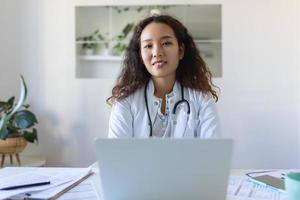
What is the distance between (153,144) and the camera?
75 centimetres

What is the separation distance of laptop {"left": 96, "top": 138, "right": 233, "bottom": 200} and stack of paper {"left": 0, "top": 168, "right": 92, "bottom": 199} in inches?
10.1

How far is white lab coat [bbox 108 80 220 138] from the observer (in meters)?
1.51

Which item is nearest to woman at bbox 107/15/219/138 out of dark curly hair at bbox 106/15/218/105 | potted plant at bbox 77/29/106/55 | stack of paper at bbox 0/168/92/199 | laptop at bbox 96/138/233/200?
dark curly hair at bbox 106/15/218/105

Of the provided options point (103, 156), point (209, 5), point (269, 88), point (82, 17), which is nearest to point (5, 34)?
point (82, 17)

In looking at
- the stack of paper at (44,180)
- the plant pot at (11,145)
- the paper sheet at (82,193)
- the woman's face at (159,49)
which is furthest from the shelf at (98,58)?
the paper sheet at (82,193)

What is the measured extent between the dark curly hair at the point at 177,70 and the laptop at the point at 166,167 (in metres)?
0.82

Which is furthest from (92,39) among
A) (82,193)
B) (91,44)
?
(82,193)

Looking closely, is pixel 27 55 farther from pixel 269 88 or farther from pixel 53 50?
pixel 269 88

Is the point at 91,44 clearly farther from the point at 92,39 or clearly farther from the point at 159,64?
the point at 159,64

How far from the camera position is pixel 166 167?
762 millimetres

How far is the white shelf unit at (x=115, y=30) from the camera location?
2.55m

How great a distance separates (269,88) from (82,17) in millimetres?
1383

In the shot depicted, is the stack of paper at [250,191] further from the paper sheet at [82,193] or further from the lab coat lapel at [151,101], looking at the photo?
the lab coat lapel at [151,101]

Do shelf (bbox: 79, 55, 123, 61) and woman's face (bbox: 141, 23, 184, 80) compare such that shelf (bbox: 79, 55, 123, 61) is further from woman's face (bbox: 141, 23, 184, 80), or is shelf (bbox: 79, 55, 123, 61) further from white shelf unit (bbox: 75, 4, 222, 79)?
woman's face (bbox: 141, 23, 184, 80)
